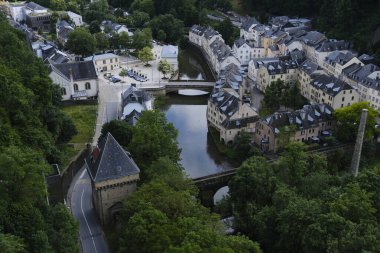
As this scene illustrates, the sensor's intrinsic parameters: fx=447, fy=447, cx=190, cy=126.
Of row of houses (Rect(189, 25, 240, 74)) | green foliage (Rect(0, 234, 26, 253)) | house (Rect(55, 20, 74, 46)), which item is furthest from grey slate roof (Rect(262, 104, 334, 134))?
house (Rect(55, 20, 74, 46))

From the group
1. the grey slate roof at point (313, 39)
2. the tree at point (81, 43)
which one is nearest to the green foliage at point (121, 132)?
the tree at point (81, 43)

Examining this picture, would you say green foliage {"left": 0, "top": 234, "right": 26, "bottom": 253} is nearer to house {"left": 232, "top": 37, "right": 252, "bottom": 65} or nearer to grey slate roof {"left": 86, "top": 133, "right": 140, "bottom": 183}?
grey slate roof {"left": 86, "top": 133, "right": 140, "bottom": 183}

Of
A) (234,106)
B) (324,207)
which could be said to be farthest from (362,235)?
(234,106)

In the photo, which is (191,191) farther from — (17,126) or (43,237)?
(17,126)

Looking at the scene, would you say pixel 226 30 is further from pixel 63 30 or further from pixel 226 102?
pixel 226 102

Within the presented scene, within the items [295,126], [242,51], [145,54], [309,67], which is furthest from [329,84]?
[145,54]
